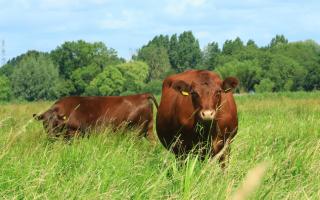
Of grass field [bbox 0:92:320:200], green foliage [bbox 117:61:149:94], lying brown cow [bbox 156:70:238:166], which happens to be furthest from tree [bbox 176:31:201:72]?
grass field [bbox 0:92:320:200]

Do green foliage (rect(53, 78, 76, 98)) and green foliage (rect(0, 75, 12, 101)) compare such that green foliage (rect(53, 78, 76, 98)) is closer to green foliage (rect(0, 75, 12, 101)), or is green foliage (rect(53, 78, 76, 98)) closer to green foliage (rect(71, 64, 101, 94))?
green foliage (rect(71, 64, 101, 94))

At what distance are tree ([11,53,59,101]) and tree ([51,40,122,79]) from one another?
36.6ft

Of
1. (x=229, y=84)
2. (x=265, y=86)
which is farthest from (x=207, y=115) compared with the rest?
(x=265, y=86)

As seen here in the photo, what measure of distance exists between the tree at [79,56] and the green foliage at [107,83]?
6.61m

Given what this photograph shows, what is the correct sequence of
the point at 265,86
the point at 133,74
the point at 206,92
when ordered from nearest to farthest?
the point at 206,92 < the point at 265,86 < the point at 133,74

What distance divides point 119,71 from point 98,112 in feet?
316

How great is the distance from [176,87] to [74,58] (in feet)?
350

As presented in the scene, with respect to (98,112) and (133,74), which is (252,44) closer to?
(133,74)

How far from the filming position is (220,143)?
6578 mm

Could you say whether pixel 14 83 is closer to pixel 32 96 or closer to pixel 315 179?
pixel 32 96

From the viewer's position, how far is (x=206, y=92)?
6258mm

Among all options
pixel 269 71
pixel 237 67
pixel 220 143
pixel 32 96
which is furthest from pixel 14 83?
pixel 220 143

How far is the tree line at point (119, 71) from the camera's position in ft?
316

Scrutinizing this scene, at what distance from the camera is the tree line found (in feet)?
316
